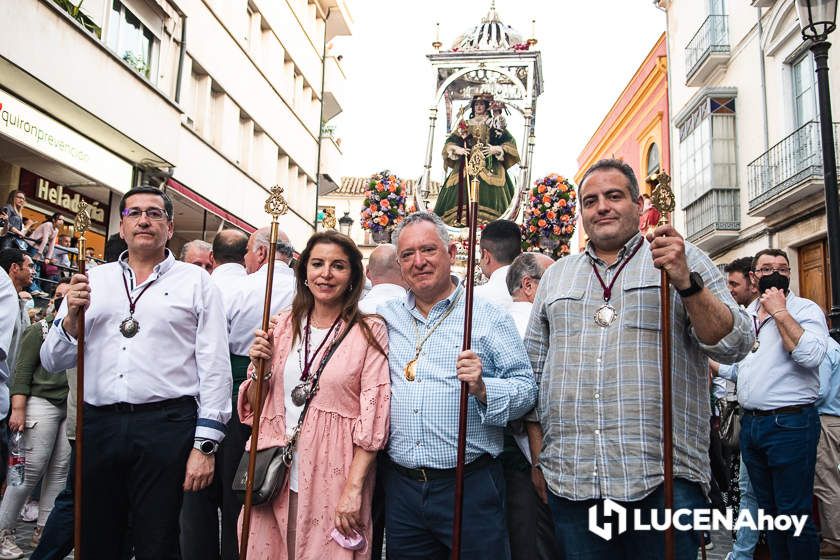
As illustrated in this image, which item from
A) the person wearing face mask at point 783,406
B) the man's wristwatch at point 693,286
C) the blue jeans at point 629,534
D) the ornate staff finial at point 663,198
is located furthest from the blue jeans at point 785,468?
the man's wristwatch at point 693,286

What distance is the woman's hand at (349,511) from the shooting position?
296 centimetres

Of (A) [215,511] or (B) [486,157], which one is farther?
(B) [486,157]

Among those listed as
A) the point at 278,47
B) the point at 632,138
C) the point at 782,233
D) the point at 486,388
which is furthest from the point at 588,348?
the point at 632,138

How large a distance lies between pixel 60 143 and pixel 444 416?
33.2 feet

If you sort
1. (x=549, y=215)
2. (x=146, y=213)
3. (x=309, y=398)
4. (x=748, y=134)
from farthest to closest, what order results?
(x=748, y=134), (x=549, y=215), (x=146, y=213), (x=309, y=398)

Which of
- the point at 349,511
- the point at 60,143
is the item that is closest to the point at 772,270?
the point at 349,511

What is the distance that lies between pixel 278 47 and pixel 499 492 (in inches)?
802

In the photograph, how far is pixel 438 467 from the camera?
9.92 feet

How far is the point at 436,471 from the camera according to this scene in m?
3.04

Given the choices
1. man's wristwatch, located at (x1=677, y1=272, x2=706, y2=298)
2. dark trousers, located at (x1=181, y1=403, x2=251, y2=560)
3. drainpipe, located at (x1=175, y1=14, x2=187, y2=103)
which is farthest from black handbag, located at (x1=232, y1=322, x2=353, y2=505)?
drainpipe, located at (x1=175, y1=14, x2=187, y2=103)

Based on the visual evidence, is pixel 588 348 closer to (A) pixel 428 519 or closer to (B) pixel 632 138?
(A) pixel 428 519

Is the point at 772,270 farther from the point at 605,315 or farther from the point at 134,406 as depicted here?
the point at 134,406

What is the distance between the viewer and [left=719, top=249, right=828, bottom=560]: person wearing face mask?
14.4 ft

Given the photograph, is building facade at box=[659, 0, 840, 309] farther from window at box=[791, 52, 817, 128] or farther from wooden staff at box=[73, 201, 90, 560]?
wooden staff at box=[73, 201, 90, 560]
